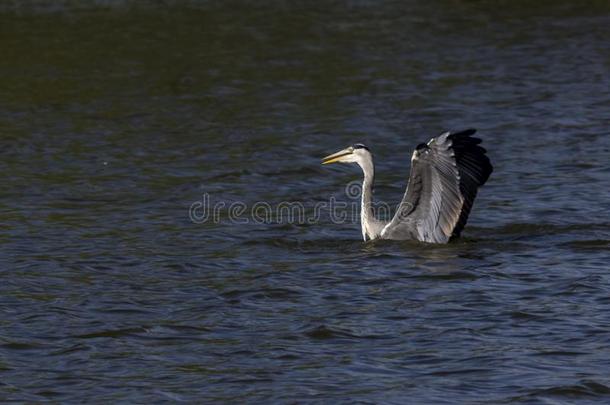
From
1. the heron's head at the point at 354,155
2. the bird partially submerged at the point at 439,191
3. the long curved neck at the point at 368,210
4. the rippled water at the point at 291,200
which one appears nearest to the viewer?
the rippled water at the point at 291,200

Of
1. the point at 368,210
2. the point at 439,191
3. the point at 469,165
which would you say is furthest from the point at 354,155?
the point at 469,165

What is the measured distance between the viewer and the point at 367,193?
504 inches

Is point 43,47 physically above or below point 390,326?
above

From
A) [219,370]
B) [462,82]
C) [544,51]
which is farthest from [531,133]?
[219,370]

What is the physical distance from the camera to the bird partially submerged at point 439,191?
11844mm

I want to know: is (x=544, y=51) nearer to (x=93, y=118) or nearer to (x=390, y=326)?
(x=93, y=118)

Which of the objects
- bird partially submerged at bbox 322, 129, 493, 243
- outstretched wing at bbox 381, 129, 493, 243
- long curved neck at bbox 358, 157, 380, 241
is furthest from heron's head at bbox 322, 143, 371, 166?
outstretched wing at bbox 381, 129, 493, 243

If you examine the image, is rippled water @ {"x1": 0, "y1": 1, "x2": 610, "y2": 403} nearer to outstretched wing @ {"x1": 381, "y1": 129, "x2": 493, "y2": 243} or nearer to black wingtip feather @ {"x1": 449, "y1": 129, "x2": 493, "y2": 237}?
outstretched wing @ {"x1": 381, "y1": 129, "x2": 493, "y2": 243}

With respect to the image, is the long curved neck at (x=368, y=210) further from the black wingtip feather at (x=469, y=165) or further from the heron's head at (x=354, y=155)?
the black wingtip feather at (x=469, y=165)

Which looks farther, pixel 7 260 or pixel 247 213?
pixel 247 213

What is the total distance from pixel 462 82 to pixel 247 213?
19.5 ft

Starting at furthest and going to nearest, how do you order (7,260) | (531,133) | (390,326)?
1. (531,133)
2. (7,260)
3. (390,326)

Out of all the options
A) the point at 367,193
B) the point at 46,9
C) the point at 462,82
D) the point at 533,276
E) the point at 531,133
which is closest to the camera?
the point at 533,276

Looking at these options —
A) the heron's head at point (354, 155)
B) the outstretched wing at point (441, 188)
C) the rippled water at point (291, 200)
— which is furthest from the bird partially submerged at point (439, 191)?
the heron's head at point (354, 155)
